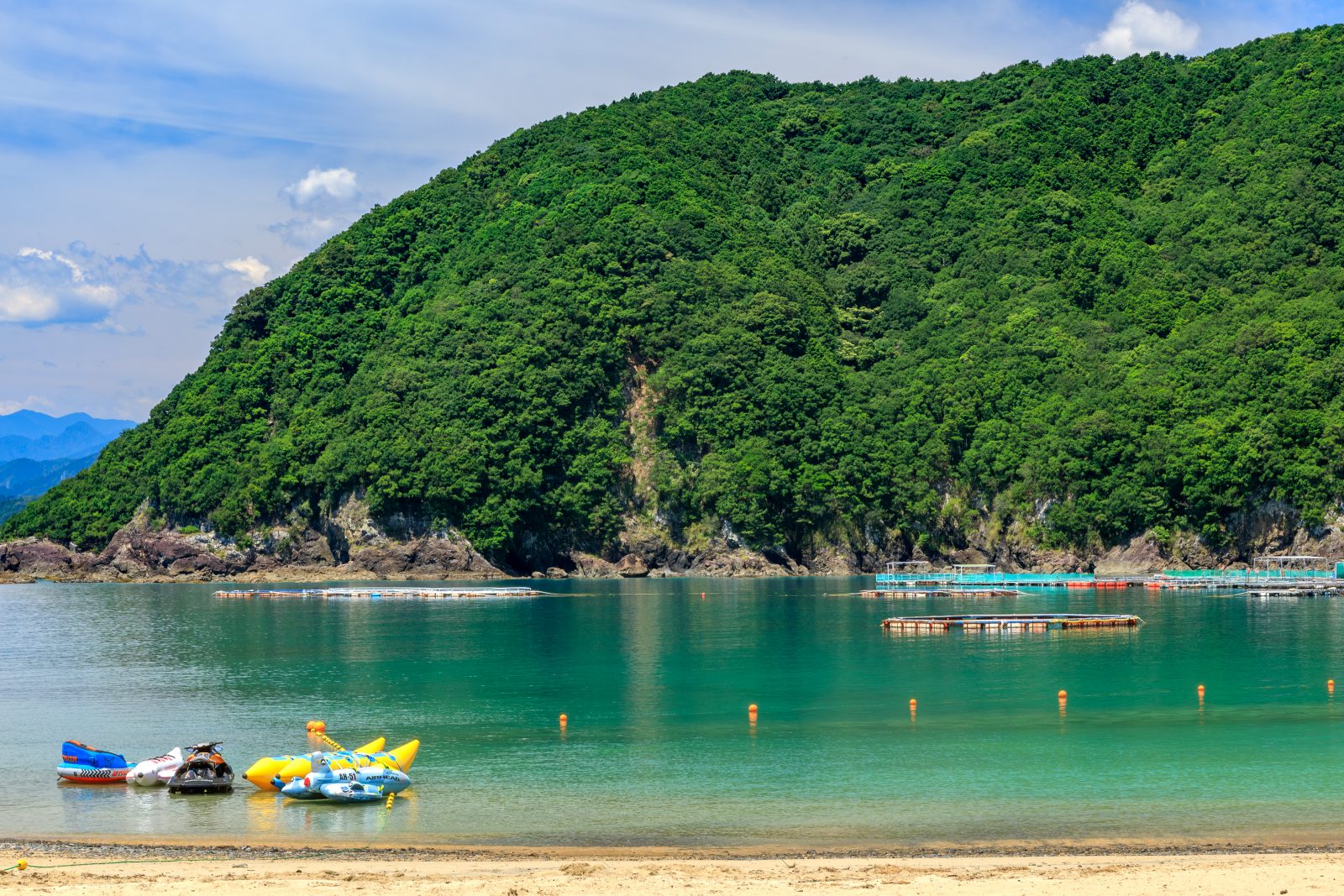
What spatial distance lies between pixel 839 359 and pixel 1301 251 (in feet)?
192

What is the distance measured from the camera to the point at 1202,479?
13925 centimetres

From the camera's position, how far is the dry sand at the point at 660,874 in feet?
87.2

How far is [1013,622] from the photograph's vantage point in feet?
290

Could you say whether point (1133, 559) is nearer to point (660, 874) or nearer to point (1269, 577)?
point (1269, 577)

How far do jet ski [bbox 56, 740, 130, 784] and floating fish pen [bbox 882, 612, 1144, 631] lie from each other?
56.1 meters

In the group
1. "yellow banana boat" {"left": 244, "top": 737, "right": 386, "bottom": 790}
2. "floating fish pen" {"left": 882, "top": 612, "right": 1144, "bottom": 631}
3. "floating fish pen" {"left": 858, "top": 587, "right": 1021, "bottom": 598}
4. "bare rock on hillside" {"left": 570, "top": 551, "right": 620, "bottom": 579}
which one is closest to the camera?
"yellow banana boat" {"left": 244, "top": 737, "right": 386, "bottom": 790}

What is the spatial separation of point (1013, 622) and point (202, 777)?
61.3m

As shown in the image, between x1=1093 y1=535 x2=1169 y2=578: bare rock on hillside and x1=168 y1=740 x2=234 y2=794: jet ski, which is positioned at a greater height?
x1=1093 y1=535 x2=1169 y2=578: bare rock on hillside

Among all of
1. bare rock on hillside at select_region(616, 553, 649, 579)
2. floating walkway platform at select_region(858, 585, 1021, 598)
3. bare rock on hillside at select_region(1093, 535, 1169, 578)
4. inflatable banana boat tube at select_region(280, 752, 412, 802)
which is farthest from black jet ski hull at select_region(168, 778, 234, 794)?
bare rock on hillside at select_region(616, 553, 649, 579)

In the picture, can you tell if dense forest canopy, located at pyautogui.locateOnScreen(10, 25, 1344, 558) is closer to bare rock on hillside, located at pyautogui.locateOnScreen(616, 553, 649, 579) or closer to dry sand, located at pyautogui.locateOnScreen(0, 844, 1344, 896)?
bare rock on hillside, located at pyautogui.locateOnScreen(616, 553, 649, 579)

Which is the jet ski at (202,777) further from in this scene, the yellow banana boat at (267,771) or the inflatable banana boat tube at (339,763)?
the inflatable banana boat tube at (339,763)

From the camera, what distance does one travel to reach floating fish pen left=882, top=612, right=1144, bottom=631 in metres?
87.2

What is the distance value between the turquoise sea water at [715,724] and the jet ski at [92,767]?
1.65ft

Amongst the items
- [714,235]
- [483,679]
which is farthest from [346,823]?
[714,235]
